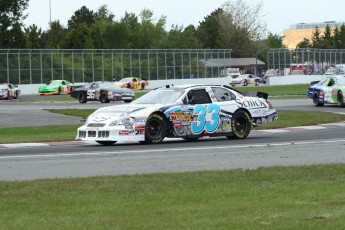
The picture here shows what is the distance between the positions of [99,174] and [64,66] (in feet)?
211

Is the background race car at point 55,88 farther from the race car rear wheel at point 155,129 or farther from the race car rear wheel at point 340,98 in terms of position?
the race car rear wheel at point 155,129

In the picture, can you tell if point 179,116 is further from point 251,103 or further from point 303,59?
point 303,59

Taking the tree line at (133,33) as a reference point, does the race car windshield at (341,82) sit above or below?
below

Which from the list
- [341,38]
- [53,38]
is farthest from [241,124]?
[341,38]

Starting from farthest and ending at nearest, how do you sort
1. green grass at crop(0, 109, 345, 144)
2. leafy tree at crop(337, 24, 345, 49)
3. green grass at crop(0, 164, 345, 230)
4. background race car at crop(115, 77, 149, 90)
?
leafy tree at crop(337, 24, 345, 49), background race car at crop(115, 77, 149, 90), green grass at crop(0, 109, 345, 144), green grass at crop(0, 164, 345, 230)

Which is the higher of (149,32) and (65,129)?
(149,32)

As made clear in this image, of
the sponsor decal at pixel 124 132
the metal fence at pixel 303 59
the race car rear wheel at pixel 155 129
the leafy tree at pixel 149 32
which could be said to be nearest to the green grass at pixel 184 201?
the sponsor decal at pixel 124 132

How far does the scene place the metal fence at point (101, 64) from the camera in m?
73.1

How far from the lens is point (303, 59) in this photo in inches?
3967

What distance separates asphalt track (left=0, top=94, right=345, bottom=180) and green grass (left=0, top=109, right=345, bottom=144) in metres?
2.16

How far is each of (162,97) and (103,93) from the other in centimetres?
2725

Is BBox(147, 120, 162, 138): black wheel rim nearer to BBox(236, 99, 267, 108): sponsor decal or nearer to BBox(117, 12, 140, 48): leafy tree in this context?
BBox(236, 99, 267, 108): sponsor decal

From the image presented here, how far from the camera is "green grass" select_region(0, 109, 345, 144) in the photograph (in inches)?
926

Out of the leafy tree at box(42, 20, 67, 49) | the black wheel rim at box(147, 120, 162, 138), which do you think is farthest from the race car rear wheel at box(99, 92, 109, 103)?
the leafy tree at box(42, 20, 67, 49)
